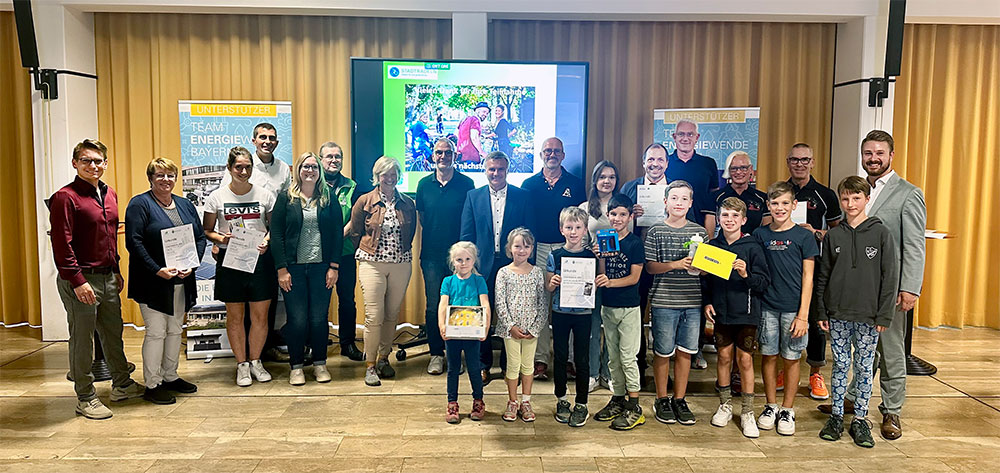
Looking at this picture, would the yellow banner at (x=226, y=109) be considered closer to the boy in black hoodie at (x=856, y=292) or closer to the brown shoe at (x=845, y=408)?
the boy in black hoodie at (x=856, y=292)

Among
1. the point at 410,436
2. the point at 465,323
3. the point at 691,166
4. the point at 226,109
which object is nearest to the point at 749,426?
the point at 465,323

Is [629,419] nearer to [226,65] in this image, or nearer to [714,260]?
[714,260]

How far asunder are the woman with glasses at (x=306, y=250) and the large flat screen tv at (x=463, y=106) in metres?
0.61

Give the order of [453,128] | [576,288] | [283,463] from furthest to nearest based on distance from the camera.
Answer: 1. [453,128]
2. [576,288]
3. [283,463]

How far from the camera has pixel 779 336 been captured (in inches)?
130

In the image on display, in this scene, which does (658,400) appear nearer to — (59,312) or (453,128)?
(453,128)

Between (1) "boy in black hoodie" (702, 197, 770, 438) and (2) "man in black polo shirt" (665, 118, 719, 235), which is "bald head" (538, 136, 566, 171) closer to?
(2) "man in black polo shirt" (665, 118, 719, 235)

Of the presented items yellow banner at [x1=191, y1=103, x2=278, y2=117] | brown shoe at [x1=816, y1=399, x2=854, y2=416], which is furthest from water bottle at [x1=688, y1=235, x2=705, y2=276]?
yellow banner at [x1=191, y1=103, x2=278, y2=117]

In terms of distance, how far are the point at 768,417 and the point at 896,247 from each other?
104 centimetres

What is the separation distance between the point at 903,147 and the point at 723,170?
1.64 metres

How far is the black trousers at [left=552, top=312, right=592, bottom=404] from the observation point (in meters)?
3.33

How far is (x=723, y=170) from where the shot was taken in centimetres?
501

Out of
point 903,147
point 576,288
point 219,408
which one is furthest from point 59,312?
point 903,147

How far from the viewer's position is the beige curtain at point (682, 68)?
17.4 feet
